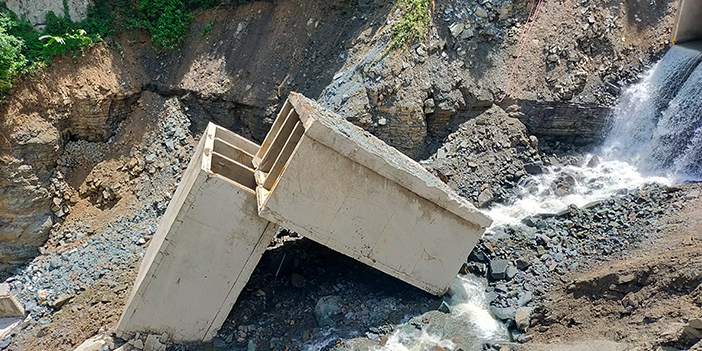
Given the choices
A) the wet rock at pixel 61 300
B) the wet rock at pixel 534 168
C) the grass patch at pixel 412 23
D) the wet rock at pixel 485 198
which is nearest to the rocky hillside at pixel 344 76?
the grass patch at pixel 412 23

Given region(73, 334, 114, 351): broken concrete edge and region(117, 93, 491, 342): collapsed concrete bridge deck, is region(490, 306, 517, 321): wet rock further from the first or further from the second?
region(73, 334, 114, 351): broken concrete edge

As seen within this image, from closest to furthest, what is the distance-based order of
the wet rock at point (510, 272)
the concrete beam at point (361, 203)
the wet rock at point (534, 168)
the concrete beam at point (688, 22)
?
the concrete beam at point (361, 203) → the wet rock at point (510, 272) → the wet rock at point (534, 168) → the concrete beam at point (688, 22)

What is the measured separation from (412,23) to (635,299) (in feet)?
20.2

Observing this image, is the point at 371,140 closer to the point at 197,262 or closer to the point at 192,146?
the point at 197,262

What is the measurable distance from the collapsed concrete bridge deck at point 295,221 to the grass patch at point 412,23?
341cm

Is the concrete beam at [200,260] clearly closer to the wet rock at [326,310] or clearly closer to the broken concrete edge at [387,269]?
the broken concrete edge at [387,269]

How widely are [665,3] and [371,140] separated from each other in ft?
26.9

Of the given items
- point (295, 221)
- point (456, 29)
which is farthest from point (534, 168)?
point (295, 221)

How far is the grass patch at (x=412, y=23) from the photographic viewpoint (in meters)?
9.66

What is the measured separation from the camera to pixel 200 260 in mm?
6684

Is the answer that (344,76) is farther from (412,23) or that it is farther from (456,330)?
(456,330)

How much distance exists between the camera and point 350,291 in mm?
7531

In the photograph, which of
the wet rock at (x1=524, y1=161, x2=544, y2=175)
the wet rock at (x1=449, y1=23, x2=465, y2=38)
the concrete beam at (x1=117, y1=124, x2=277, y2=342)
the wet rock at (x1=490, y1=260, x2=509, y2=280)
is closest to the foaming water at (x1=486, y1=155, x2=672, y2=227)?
the wet rock at (x1=524, y1=161, x2=544, y2=175)

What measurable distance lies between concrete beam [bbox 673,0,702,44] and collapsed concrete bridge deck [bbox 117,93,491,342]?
23.6 feet
